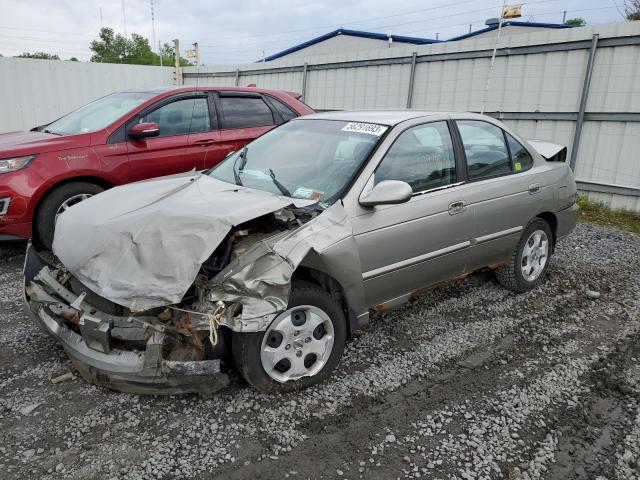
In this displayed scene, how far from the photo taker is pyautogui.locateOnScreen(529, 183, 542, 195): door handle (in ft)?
14.3

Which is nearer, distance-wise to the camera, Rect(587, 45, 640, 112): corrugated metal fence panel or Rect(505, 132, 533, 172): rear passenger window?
Rect(505, 132, 533, 172): rear passenger window

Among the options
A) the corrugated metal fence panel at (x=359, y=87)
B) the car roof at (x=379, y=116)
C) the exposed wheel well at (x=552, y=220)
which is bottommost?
the exposed wheel well at (x=552, y=220)

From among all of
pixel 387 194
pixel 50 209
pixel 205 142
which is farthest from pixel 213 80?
pixel 387 194

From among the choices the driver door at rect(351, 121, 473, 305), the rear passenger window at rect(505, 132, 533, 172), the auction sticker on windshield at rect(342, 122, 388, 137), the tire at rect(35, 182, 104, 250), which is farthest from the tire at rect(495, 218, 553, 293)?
the tire at rect(35, 182, 104, 250)

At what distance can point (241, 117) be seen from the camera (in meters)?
6.30

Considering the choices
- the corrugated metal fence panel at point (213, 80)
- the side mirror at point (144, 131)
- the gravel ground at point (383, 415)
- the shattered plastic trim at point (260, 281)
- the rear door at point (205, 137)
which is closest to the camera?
the gravel ground at point (383, 415)

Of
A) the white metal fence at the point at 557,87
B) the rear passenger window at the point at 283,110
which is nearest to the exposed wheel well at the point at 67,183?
the rear passenger window at the point at 283,110

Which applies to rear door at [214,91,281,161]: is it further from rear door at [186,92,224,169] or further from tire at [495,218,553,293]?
tire at [495,218,553,293]

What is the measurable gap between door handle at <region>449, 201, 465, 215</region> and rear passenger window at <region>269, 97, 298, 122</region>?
3.51 metres

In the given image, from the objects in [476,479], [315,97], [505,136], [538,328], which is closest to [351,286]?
[476,479]

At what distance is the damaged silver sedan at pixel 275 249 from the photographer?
259cm

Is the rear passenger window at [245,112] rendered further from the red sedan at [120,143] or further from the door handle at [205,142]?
the door handle at [205,142]

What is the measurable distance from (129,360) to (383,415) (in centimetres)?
146

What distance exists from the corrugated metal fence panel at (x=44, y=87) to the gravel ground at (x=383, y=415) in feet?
32.6
